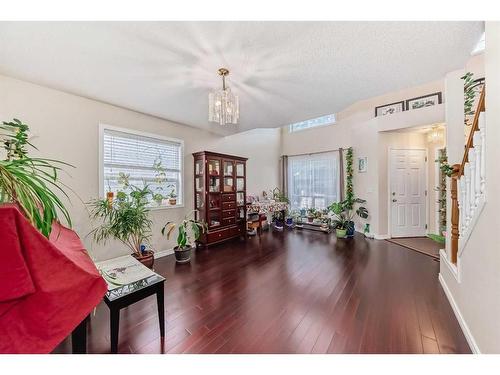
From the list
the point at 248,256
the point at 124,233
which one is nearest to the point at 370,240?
the point at 248,256

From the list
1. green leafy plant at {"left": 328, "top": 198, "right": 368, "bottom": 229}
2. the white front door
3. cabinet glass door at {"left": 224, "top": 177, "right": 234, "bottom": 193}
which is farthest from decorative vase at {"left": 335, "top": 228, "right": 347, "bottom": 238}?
cabinet glass door at {"left": 224, "top": 177, "right": 234, "bottom": 193}

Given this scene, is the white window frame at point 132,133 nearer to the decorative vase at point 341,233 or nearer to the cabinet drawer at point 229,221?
the cabinet drawer at point 229,221

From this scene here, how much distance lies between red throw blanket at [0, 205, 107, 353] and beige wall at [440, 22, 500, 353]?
223 centimetres

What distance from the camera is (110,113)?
2.86 meters

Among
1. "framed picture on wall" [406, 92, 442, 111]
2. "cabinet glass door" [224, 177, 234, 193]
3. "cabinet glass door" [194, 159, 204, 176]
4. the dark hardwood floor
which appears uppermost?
"framed picture on wall" [406, 92, 442, 111]

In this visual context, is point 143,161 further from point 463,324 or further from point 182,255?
point 463,324

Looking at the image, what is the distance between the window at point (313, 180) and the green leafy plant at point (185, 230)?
3306 mm

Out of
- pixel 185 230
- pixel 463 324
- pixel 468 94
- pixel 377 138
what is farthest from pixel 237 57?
pixel 377 138

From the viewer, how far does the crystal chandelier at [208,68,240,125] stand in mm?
1961

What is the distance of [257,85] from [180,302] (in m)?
2.51

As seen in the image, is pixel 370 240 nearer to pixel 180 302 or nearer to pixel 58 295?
pixel 180 302

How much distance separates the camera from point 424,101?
400 centimetres

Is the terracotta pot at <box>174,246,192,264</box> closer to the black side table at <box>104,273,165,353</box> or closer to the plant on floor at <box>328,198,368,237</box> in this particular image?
the black side table at <box>104,273,165,353</box>

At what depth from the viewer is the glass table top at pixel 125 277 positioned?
1.34m
